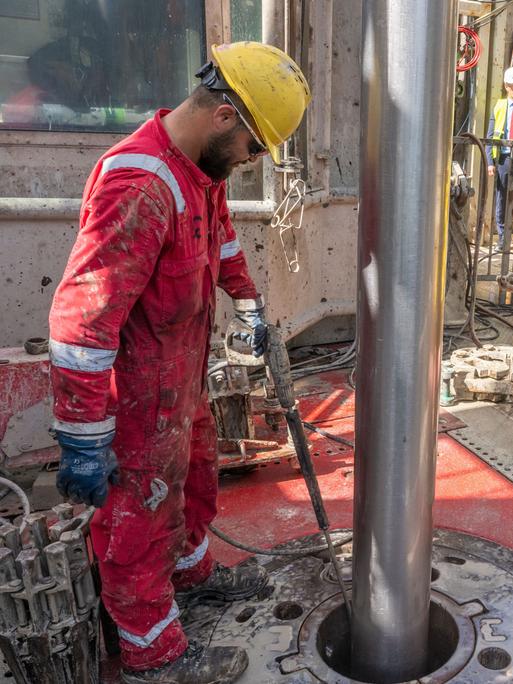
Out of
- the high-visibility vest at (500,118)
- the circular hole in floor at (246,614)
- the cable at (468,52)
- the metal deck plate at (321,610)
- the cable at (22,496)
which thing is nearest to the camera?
the metal deck plate at (321,610)

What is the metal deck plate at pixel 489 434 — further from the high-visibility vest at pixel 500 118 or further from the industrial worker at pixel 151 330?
the high-visibility vest at pixel 500 118

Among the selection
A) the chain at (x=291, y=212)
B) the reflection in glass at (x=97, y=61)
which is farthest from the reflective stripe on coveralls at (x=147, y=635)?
the reflection in glass at (x=97, y=61)

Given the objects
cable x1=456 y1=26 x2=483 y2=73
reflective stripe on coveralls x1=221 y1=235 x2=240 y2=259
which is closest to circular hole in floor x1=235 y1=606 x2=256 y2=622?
reflective stripe on coveralls x1=221 y1=235 x2=240 y2=259

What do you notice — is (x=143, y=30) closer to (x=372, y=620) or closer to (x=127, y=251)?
(x=127, y=251)

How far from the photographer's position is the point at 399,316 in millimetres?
1546

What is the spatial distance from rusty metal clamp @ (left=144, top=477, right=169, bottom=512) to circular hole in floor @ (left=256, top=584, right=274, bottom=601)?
66cm

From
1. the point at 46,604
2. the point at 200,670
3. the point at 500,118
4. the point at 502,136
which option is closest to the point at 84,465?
the point at 46,604

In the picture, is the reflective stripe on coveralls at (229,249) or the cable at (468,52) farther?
the cable at (468,52)

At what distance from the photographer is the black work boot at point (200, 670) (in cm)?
186

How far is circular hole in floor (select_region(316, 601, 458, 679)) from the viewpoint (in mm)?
1996

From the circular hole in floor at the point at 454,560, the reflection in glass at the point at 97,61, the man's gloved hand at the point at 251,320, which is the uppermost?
the reflection in glass at the point at 97,61

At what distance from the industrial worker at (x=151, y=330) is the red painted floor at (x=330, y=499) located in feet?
2.29

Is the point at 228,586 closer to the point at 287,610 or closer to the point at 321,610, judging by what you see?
the point at 287,610

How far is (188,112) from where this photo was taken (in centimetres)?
176
